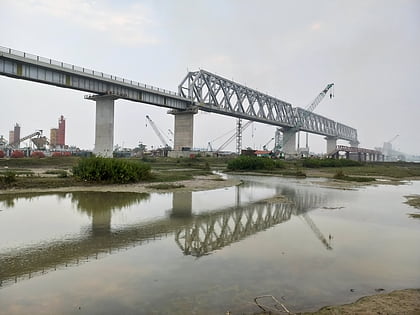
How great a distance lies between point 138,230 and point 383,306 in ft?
33.0

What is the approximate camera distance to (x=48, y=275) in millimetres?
9156

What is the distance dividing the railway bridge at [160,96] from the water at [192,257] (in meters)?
40.7

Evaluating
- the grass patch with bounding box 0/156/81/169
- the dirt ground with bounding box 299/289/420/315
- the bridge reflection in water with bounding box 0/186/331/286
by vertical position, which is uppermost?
the grass patch with bounding box 0/156/81/169

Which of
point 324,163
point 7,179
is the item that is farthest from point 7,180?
point 324,163

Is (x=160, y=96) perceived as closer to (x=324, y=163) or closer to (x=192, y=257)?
(x=324, y=163)

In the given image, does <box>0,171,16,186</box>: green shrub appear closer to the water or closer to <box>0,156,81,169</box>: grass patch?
the water

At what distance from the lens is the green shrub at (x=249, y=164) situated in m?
66.8

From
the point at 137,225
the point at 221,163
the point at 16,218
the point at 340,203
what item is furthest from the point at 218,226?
the point at 221,163

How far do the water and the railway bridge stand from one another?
133ft

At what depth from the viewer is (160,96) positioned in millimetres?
84000

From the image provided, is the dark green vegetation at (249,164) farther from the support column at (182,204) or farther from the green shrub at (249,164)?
the support column at (182,204)

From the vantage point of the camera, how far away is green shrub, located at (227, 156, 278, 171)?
219 feet

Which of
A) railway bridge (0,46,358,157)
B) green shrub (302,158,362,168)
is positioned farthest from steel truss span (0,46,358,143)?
green shrub (302,158,362,168)

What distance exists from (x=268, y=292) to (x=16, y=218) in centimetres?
1297
